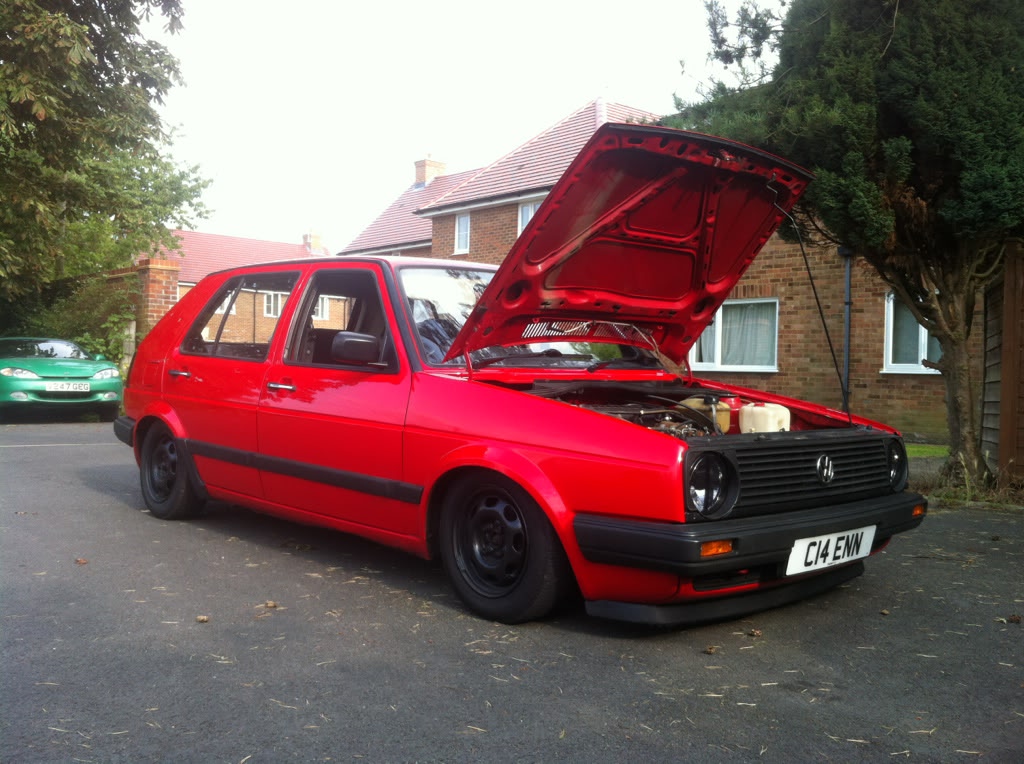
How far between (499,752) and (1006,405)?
22.0ft

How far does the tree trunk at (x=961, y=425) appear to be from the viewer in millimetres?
8117

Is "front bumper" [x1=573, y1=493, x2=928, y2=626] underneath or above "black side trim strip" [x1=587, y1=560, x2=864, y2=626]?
above

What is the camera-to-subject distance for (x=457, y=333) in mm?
4812

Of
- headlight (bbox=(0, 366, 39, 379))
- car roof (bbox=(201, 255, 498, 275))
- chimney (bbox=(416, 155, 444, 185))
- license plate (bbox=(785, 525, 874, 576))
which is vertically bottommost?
license plate (bbox=(785, 525, 874, 576))

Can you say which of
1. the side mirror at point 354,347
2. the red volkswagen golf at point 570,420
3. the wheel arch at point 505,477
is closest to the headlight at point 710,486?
the red volkswagen golf at point 570,420

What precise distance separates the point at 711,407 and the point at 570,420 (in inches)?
43.0

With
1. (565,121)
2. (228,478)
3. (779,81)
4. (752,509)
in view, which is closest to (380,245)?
(565,121)

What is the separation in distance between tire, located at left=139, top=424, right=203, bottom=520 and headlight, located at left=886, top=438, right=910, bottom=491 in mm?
4093

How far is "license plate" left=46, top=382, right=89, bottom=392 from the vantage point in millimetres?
14492

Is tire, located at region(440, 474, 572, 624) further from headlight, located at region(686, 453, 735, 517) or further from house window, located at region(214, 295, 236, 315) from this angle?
house window, located at region(214, 295, 236, 315)

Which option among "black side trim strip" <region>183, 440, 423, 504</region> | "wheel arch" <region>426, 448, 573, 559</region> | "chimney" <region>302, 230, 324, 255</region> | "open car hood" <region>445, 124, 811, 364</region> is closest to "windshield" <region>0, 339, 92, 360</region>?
"black side trim strip" <region>183, 440, 423, 504</region>

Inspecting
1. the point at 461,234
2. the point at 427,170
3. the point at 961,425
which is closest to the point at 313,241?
the point at 427,170

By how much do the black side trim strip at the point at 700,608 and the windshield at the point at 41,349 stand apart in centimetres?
1373

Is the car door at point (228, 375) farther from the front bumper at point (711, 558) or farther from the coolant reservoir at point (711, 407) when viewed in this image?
the front bumper at point (711, 558)
